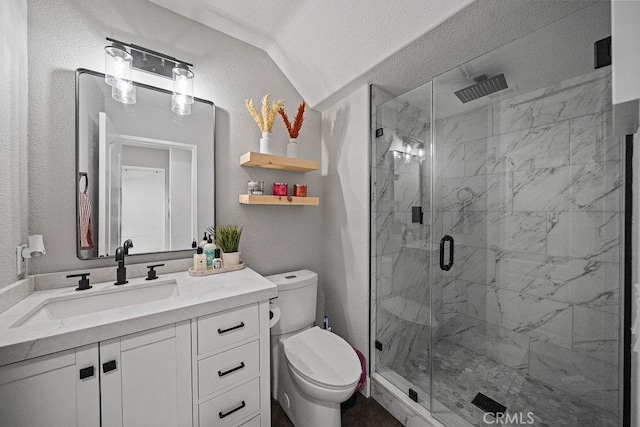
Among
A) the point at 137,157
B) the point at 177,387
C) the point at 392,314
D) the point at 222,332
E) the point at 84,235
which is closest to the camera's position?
the point at 177,387

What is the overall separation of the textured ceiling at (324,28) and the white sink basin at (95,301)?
171 cm

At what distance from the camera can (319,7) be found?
1.45 m

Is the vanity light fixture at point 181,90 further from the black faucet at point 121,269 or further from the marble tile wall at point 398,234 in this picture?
the marble tile wall at point 398,234

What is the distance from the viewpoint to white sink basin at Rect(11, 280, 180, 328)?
1.05 metres

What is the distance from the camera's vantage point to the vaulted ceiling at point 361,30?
1.16m

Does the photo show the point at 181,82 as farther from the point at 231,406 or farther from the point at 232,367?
the point at 231,406

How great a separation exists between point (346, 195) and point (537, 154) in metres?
1.39

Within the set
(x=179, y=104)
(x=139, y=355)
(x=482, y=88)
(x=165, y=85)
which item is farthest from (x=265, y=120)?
(x=482, y=88)

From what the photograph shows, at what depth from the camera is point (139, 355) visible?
945 mm

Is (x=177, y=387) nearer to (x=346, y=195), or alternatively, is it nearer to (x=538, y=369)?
(x=346, y=195)

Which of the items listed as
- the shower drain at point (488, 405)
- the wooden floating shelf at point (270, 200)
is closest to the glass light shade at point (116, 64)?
the wooden floating shelf at point (270, 200)

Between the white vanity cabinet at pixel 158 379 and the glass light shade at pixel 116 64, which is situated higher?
the glass light shade at pixel 116 64

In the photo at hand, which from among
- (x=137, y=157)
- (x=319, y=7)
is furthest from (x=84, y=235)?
(x=319, y=7)

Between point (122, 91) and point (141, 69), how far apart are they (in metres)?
0.20
